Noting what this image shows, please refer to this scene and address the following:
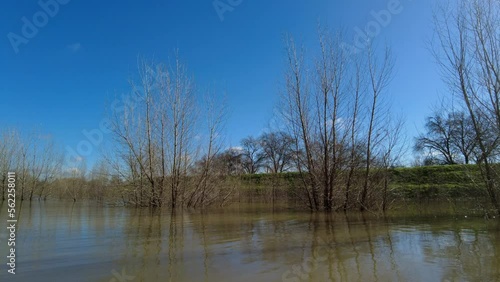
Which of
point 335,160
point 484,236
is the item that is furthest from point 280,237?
point 335,160

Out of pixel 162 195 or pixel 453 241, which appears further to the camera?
pixel 162 195

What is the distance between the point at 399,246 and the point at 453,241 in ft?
3.89

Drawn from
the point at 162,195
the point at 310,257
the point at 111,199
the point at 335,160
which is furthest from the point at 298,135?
the point at 111,199

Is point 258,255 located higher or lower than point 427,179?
lower

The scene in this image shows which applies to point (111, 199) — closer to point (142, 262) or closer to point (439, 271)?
point (142, 262)

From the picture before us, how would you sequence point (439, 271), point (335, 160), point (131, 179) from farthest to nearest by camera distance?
point (131, 179), point (335, 160), point (439, 271)

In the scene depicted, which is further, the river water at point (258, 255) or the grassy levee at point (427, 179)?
the grassy levee at point (427, 179)

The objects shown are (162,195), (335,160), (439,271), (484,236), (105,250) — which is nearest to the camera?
(439,271)

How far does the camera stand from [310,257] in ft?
14.0

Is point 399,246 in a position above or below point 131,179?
below

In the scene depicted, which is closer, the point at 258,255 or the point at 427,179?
the point at 258,255

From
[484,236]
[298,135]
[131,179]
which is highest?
[298,135]

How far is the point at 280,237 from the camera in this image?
6.05m

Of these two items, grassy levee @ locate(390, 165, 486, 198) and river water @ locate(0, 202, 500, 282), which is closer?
river water @ locate(0, 202, 500, 282)
